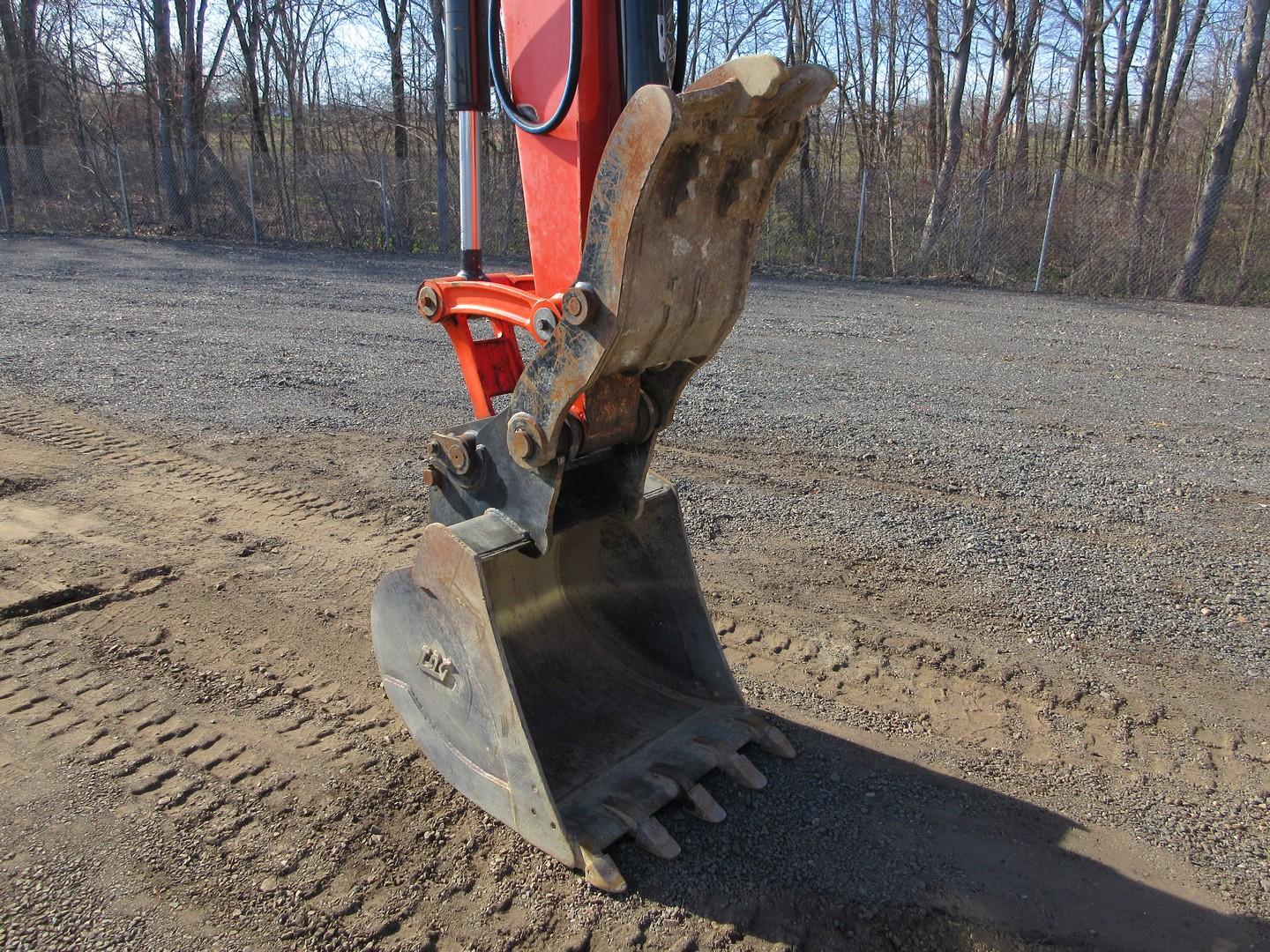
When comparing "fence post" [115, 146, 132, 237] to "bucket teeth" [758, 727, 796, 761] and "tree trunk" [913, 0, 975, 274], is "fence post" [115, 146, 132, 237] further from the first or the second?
"bucket teeth" [758, 727, 796, 761]

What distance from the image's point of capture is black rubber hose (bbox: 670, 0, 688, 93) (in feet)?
8.51

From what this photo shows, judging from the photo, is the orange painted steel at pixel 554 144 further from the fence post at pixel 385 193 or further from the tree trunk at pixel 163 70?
the tree trunk at pixel 163 70

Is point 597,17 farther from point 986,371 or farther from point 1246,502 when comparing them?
point 986,371

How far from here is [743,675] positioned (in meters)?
3.55

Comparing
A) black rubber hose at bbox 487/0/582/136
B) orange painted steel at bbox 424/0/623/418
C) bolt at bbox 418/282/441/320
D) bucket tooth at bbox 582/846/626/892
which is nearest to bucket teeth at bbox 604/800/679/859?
bucket tooth at bbox 582/846/626/892

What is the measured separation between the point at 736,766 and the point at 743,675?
0.71m

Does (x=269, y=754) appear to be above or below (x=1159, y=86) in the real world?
below

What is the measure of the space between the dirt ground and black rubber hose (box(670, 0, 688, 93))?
2.10 metres

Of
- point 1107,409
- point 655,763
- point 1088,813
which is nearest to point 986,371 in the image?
point 1107,409

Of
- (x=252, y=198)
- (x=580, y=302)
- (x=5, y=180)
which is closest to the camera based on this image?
(x=580, y=302)

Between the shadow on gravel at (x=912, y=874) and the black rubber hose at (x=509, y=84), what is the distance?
1983 mm

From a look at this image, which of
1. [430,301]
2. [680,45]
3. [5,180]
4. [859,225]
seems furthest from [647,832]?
[5,180]

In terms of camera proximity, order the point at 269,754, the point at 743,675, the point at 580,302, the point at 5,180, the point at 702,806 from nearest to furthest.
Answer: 1. the point at 580,302
2. the point at 702,806
3. the point at 269,754
4. the point at 743,675
5. the point at 5,180

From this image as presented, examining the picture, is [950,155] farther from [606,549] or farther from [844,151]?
[606,549]
